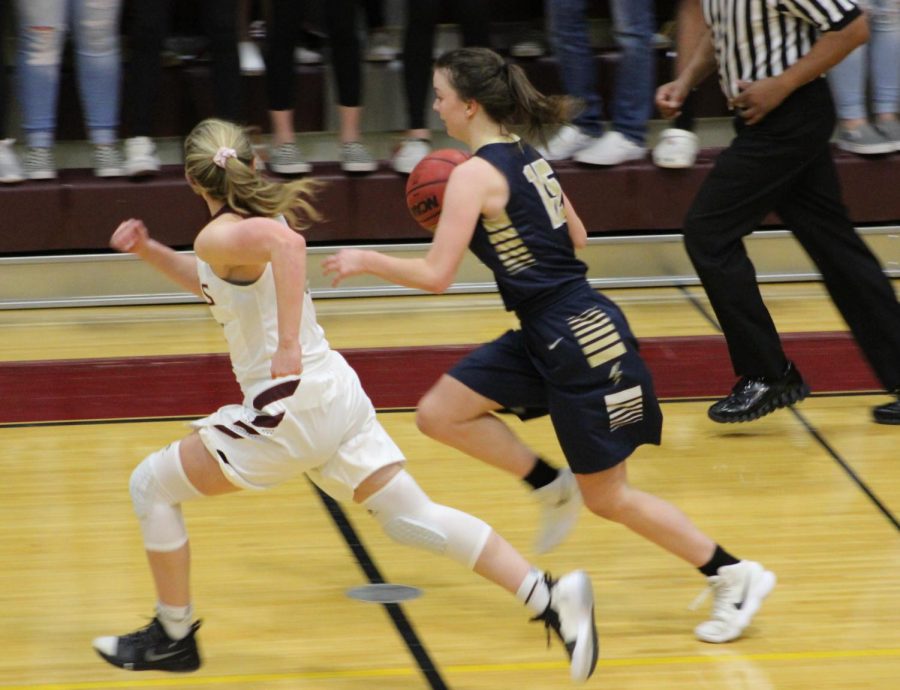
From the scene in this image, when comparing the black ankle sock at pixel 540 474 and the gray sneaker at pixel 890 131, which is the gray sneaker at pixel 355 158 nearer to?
the gray sneaker at pixel 890 131

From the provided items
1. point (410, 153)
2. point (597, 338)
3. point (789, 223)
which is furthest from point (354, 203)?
point (597, 338)

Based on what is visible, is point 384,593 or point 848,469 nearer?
point 384,593

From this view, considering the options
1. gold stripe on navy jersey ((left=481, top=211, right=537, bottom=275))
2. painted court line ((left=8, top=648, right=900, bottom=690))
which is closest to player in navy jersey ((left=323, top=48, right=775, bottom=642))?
gold stripe on navy jersey ((left=481, top=211, right=537, bottom=275))

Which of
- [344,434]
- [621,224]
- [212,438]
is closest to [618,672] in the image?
[344,434]

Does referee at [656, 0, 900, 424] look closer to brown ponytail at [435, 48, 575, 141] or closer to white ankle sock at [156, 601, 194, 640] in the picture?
brown ponytail at [435, 48, 575, 141]

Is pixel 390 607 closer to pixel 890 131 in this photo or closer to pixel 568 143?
pixel 568 143

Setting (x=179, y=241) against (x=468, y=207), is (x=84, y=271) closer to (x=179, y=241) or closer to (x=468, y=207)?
(x=179, y=241)

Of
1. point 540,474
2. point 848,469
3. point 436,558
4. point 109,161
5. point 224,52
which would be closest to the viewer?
point 540,474

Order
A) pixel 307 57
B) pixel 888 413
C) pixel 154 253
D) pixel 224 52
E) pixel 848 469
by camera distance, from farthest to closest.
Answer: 1. pixel 307 57
2. pixel 224 52
3. pixel 888 413
4. pixel 848 469
5. pixel 154 253

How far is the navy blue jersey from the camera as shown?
135 inches

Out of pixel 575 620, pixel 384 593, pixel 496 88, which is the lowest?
pixel 384 593

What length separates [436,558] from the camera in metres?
4.08

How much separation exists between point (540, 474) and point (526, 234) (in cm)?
73

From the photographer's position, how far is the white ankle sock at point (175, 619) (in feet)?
10.8
